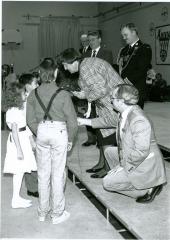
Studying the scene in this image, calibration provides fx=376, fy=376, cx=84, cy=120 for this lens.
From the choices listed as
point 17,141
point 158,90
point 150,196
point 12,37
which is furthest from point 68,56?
point 12,37

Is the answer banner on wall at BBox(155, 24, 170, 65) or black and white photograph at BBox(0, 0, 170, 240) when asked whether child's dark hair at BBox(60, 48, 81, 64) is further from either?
banner on wall at BBox(155, 24, 170, 65)

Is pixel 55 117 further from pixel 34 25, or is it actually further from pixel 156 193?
pixel 34 25

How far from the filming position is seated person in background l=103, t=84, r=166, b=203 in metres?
2.78

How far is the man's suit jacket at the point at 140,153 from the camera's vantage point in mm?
2771

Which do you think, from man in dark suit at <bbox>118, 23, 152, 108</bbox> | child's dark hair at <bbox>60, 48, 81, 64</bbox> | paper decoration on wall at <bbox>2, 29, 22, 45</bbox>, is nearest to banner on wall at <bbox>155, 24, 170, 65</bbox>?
paper decoration on wall at <bbox>2, 29, 22, 45</bbox>

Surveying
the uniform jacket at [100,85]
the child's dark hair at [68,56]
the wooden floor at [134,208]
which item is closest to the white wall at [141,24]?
the wooden floor at [134,208]

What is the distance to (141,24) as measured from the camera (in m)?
11.8

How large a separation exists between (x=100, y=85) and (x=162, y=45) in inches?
313

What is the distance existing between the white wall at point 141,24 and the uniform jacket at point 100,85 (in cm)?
749

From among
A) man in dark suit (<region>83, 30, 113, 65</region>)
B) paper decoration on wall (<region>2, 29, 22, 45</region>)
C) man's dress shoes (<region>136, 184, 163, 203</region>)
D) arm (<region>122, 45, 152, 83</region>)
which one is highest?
paper decoration on wall (<region>2, 29, 22, 45</region>)

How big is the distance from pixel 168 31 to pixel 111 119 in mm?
7612

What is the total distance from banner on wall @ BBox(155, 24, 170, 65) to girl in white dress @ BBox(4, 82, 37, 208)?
8031 mm

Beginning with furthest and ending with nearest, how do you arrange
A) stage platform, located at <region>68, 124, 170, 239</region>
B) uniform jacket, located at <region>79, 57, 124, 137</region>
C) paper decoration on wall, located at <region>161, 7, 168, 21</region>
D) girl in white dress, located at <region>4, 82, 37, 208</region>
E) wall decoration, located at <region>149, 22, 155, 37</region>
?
wall decoration, located at <region>149, 22, 155, 37</region>
paper decoration on wall, located at <region>161, 7, 168, 21</region>
uniform jacket, located at <region>79, 57, 124, 137</region>
girl in white dress, located at <region>4, 82, 37, 208</region>
stage platform, located at <region>68, 124, 170, 239</region>

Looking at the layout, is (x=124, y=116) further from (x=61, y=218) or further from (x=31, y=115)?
(x=61, y=218)
